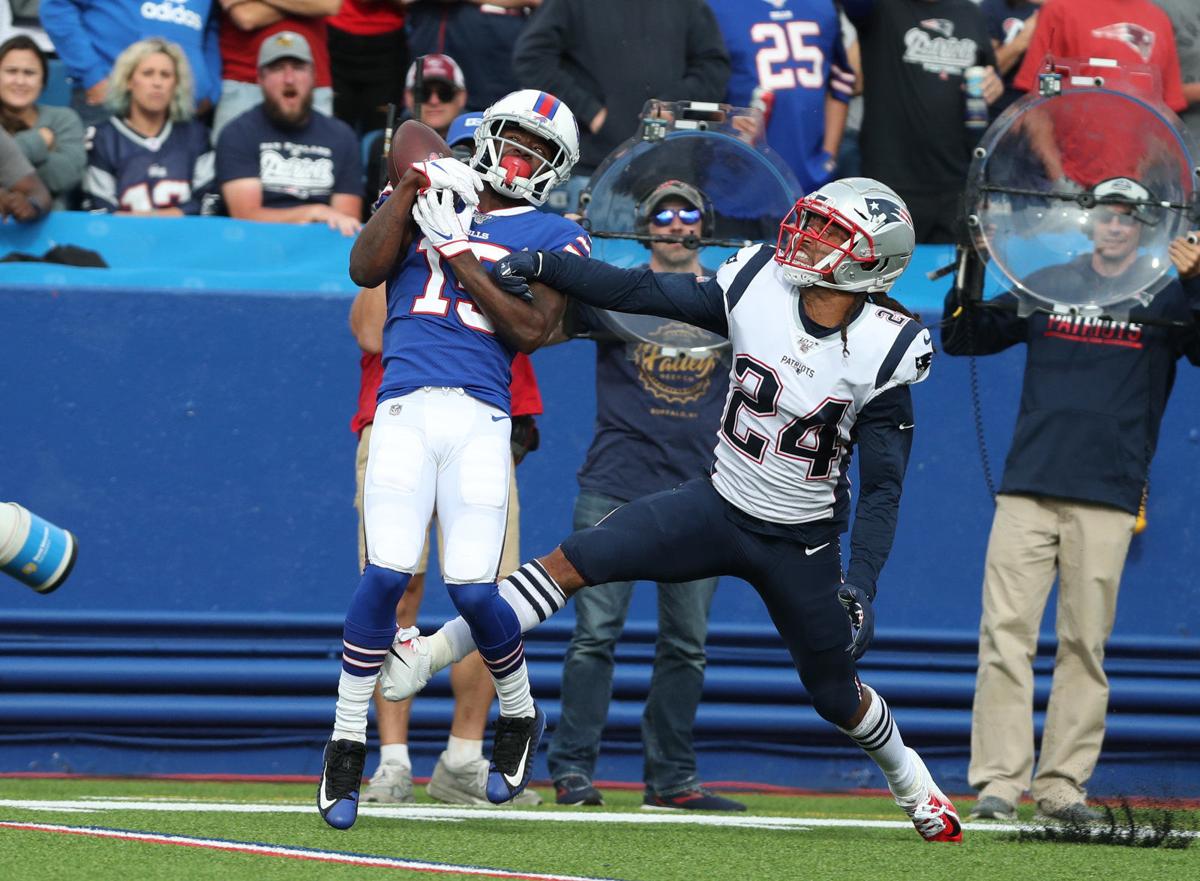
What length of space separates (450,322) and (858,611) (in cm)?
130

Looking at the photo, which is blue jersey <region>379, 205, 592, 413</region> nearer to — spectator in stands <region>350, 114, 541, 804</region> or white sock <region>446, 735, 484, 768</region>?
spectator in stands <region>350, 114, 541, 804</region>

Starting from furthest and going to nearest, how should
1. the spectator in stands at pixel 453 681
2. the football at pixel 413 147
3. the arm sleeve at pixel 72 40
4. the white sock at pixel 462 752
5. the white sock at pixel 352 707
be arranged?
the arm sleeve at pixel 72 40 → the white sock at pixel 462 752 → the spectator in stands at pixel 453 681 → the football at pixel 413 147 → the white sock at pixel 352 707

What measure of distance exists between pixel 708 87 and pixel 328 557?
92.6 inches

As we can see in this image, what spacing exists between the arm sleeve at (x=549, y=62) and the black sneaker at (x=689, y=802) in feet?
8.69

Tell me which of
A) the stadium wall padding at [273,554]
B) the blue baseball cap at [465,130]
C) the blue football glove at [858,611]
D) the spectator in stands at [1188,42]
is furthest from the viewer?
the spectator in stands at [1188,42]

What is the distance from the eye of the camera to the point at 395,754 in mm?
6051

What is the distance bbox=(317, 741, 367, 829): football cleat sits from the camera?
4695 millimetres

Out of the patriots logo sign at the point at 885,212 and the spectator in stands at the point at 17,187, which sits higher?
the patriots logo sign at the point at 885,212

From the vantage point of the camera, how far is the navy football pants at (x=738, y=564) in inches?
195

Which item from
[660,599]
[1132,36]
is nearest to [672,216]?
[660,599]

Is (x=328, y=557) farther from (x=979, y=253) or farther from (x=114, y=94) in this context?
(x=979, y=253)

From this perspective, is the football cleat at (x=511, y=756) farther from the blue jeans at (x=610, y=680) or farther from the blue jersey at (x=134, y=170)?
the blue jersey at (x=134, y=170)

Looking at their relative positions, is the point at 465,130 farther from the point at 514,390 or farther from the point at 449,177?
the point at 449,177

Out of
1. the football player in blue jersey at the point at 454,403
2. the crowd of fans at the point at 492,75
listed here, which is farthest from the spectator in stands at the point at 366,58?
Result: the football player in blue jersey at the point at 454,403
